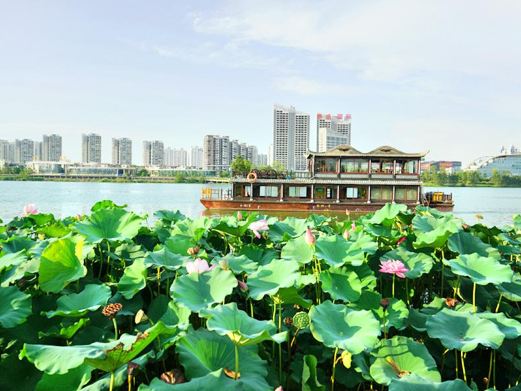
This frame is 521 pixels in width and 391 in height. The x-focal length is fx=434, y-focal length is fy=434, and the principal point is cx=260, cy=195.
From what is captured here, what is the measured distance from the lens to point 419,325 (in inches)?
55.0

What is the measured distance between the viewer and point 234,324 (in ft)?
3.58

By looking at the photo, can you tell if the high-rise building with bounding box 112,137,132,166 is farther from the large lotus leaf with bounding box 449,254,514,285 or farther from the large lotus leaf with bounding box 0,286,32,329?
the large lotus leaf with bounding box 449,254,514,285

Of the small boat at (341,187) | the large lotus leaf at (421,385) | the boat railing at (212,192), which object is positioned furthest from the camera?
the boat railing at (212,192)

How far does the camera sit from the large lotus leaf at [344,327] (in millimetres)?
1119

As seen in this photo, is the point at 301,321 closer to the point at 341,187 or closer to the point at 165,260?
the point at 165,260

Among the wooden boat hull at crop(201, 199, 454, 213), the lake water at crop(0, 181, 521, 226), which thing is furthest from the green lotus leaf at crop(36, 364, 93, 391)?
the wooden boat hull at crop(201, 199, 454, 213)

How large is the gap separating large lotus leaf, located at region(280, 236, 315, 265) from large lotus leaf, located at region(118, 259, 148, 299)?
0.55m

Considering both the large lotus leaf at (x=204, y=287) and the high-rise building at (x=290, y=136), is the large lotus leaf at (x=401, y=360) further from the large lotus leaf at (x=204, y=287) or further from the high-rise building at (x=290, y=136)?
the high-rise building at (x=290, y=136)

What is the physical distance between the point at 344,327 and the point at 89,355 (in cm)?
71

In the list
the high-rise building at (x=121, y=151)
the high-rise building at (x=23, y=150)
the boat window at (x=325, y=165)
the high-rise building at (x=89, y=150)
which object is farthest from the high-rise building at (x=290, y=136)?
the high-rise building at (x=23, y=150)

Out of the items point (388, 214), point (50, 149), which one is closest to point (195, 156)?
point (50, 149)

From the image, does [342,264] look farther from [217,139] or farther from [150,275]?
[217,139]

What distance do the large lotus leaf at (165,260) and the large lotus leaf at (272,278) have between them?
0.29 meters

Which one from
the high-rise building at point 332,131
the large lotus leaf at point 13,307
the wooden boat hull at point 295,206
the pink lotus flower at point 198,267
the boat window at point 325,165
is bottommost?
the wooden boat hull at point 295,206
